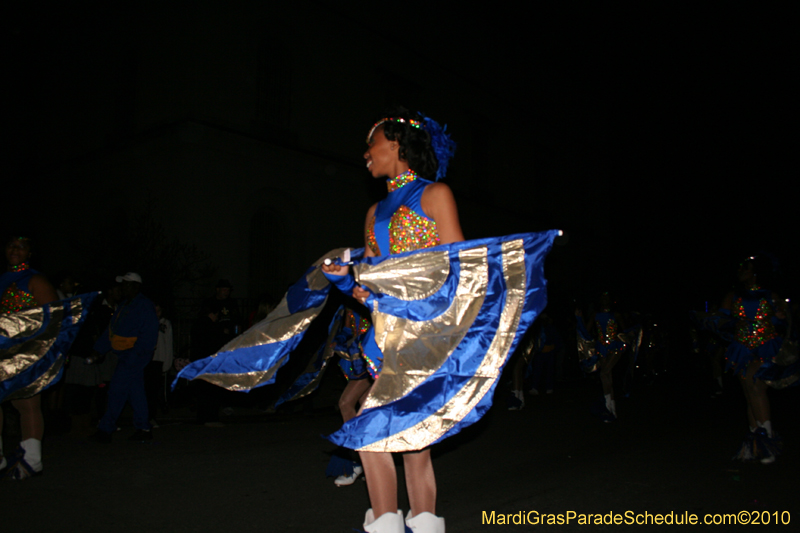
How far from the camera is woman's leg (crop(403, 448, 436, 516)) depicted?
3.04 m

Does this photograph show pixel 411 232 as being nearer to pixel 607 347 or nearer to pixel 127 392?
pixel 127 392

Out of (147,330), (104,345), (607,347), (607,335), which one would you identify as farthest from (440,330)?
(607,335)

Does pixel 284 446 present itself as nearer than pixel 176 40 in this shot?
Yes

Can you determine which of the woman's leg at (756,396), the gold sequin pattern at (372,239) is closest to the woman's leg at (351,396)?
the gold sequin pattern at (372,239)

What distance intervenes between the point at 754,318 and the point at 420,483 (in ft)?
15.0

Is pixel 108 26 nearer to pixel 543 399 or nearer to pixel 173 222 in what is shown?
pixel 173 222

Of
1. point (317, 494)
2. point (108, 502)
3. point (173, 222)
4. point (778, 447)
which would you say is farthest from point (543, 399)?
point (173, 222)

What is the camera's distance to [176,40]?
1589 cm

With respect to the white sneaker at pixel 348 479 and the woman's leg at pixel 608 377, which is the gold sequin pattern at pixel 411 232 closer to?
the white sneaker at pixel 348 479

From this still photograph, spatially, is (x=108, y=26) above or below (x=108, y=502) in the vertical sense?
above

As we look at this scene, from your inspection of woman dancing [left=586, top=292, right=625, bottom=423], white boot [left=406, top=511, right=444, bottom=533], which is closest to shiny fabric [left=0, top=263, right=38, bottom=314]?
white boot [left=406, top=511, right=444, bottom=533]

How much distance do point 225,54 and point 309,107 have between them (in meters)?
3.01

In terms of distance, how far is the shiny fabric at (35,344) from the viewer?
4.82m

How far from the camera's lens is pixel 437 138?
3.54 meters
